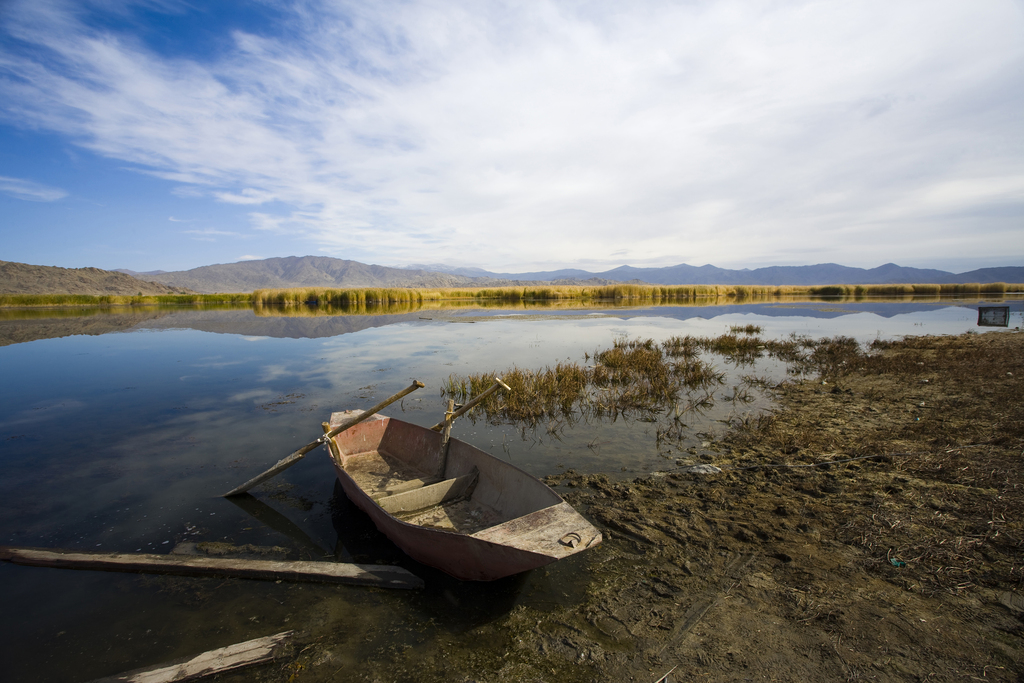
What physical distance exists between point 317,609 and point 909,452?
8.80m

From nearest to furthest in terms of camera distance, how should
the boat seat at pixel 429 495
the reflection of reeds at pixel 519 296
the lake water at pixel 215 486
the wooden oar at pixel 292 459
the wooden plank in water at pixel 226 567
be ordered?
the lake water at pixel 215 486 → the wooden plank in water at pixel 226 567 → the boat seat at pixel 429 495 → the wooden oar at pixel 292 459 → the reflection of reeds at pixel 519 296

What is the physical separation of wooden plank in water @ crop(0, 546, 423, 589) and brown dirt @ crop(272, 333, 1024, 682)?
0.79 metres

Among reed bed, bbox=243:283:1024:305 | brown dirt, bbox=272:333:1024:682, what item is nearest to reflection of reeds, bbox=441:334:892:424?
brown dirt, bbox=272:333:1024:682

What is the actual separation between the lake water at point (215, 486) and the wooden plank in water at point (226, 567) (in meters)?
0.11

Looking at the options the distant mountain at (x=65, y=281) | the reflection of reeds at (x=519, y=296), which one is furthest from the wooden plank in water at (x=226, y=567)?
the distant mountain at (x=65, y=281)

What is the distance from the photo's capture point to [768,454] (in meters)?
7.73

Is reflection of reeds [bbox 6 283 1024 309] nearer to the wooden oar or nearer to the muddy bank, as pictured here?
the wooden oar

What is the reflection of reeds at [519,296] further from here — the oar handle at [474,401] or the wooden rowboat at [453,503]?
the oar handle at [474,401]

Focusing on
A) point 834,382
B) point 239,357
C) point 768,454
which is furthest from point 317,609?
point 239,357

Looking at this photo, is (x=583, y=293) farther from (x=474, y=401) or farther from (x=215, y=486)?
(x=215, y=486)

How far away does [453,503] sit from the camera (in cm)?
625

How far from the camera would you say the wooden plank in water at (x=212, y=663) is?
11.7 ft

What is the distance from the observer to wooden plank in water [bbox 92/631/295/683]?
141 inches

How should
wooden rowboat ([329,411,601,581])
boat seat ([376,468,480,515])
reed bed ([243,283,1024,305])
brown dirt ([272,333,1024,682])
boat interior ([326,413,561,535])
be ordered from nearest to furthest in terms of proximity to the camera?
brown dirt ([272,333,1024,682]) → wooden rowboat ([329,411,601,581]) → boat interior ([326,413,561,535]) → boat seat ([376,468,480,515]) → reed bed ([243,283,1024,305])
